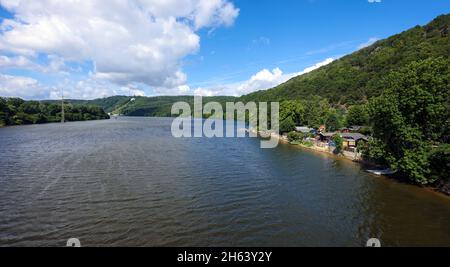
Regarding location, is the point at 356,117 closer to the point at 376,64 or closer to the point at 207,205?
the point at 376,64

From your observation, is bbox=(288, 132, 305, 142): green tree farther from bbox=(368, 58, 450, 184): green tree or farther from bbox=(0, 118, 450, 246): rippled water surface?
bbox=(368, 58, 450, 184): green tree

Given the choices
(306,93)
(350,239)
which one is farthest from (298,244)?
(306,93)

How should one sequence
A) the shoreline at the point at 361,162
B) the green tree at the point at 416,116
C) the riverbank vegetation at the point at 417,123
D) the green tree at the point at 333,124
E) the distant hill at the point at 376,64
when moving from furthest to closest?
the distant hill at the point at 376,64, the green tree at the point at 333,124, the green tree at the point at 416,116, the riverbank vegetation at the point at 417,123, the shoreline at the point at 361,162

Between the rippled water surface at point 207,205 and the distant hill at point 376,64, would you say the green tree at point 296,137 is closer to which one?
the rippled water surface at point 207,205

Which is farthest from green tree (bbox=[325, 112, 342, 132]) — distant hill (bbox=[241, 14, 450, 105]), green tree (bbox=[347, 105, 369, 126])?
distant hill (bbox=[241, 14, 450, 105])

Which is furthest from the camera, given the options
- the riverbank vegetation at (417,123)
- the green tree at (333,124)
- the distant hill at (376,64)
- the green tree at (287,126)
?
the distant hill at (376,64)

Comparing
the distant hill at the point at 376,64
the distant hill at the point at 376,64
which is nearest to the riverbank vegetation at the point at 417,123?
the distant hill at the point at 376,64
